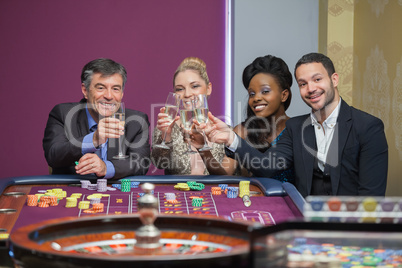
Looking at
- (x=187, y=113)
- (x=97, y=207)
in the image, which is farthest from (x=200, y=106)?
(x=97, y=207)

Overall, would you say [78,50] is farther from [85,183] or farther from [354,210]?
[354,210]

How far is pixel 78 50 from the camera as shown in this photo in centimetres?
509

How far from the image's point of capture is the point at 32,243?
0.98 metres

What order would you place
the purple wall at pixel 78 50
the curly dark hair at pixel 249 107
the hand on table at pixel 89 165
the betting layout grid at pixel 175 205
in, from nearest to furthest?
the betting layout grid at pixel 175 205 → the hand on table at pixel 89 165 → the curly dark hair at pixel 249 107 → the purple wall at pixel 78 50

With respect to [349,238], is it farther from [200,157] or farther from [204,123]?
[200,157]

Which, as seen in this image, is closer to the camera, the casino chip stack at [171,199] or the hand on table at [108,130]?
the casino chip stack at [171,199]

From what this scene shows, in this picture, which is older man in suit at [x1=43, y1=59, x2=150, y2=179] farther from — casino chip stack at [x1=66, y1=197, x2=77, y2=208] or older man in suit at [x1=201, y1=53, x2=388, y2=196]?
casino chip stack at [x1=66, y1=197, x2=77, y2=208]

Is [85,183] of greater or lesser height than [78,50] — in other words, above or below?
below

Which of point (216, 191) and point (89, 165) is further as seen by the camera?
point (89, 165)

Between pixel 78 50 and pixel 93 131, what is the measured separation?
2.07 m

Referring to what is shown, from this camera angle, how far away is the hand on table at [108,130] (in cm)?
262

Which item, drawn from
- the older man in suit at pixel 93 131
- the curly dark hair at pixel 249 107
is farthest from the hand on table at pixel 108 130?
the curly dark hair at pixel 249 107

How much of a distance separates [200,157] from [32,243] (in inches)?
104

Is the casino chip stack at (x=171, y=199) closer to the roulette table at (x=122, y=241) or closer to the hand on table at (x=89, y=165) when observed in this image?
the roulette table at (x=122, y=241)
